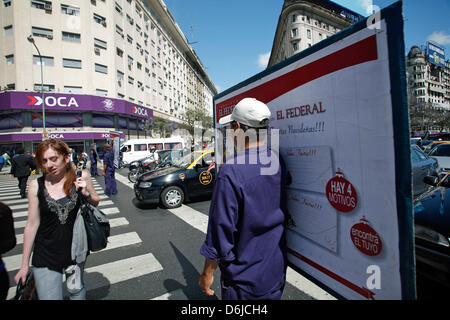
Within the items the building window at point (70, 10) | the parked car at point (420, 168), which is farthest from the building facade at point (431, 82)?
the building window at point (70, 10)

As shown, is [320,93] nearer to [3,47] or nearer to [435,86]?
[3,47]

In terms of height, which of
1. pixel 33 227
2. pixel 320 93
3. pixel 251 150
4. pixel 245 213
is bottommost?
pixel 33 227

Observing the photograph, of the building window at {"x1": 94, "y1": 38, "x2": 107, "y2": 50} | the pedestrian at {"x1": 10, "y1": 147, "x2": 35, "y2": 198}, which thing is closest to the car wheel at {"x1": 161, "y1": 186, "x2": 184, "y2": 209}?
the pedestrian at {"x1": 10, "y1": 147, "x2": 35, "y2": 198}

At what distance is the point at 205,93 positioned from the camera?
79.9 m

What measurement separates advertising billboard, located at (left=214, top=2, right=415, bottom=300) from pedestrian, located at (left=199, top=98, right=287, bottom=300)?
217 millimetres

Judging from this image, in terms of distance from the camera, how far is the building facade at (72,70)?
870 inches

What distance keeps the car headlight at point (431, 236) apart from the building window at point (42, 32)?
32.3 meters

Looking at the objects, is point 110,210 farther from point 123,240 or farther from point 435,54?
point 435,54

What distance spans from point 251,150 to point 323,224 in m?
0.66

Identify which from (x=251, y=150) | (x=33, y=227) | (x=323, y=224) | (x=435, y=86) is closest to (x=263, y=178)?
(x=251, y=150)

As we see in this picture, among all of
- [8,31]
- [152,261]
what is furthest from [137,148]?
[8,31]

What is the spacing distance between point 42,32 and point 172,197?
28.1 m

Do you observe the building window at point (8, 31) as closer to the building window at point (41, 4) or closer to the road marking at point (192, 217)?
the building window at point (41, 4)

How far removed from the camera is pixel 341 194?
4.10 ft
